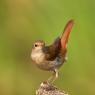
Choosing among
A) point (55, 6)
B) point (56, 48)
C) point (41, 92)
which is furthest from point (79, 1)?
point (41, 92)

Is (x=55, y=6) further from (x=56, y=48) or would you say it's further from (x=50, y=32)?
(x=56, y=48)

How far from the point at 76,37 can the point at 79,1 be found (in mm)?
387

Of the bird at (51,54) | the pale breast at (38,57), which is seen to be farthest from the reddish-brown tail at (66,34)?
the pale breast at (38,57)

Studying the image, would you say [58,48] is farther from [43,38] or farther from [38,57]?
[43,38]

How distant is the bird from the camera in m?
6.95

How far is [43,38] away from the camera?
7.99m

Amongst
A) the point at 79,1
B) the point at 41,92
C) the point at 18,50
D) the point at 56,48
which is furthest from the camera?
the point at 18,50

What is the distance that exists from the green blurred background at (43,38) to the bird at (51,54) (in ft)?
1.77

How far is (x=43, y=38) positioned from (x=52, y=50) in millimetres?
961

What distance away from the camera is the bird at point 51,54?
695cm

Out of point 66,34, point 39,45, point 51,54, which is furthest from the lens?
point 66,34

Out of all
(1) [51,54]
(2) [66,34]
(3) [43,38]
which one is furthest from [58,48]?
(3) [43,38]

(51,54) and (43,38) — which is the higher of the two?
(43,38)

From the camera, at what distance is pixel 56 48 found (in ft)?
23.2
